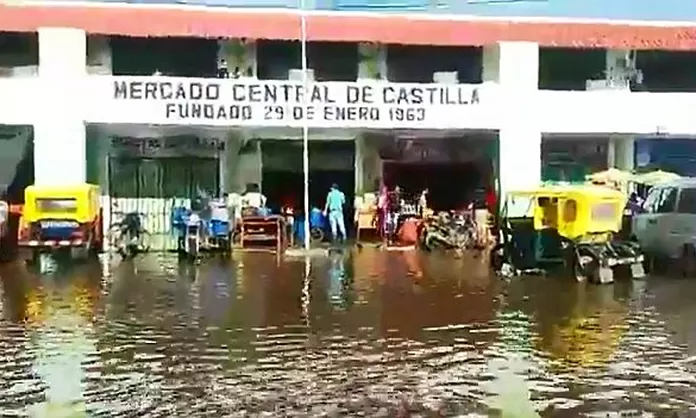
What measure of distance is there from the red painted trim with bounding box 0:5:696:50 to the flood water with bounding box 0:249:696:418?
346 inches

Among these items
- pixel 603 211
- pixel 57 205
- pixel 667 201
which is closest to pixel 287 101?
pixel 57 205

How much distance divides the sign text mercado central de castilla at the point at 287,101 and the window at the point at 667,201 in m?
8.27

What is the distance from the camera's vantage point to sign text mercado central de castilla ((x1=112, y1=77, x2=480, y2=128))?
25.8 m

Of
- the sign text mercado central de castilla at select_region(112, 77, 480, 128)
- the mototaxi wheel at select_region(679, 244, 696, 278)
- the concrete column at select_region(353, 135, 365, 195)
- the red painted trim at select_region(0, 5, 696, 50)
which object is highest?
the red painted trim at select_region(0, 5, 696, 50)

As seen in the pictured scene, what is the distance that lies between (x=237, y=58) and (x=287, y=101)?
67.2 inches

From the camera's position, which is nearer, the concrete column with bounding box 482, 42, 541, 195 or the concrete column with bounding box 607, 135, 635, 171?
the concrete column with bounding box 482, 42, 541, 195

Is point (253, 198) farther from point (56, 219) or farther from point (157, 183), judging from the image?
point (56, 219)

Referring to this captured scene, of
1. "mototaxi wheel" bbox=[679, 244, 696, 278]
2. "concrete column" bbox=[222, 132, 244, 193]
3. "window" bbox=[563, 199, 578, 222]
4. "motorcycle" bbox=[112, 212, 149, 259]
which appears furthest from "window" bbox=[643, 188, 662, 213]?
"concrete column" bbox=[222, 132, 244, 193]

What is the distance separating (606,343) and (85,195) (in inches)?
469

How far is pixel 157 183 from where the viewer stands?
27656 mm

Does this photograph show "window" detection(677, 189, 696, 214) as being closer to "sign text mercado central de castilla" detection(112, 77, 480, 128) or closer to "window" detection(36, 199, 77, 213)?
"sign text mercado central de castilla" detection(112, 77, 480, 128)

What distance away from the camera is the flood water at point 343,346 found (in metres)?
8.38

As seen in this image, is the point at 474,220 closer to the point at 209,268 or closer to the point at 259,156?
the point at 259,156

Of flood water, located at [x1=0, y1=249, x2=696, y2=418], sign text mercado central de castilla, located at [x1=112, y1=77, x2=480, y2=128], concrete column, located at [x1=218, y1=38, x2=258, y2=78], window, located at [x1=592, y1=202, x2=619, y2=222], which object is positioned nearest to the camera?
flood water, located at [x1=0, y1=249, x2=696, y2=418]
